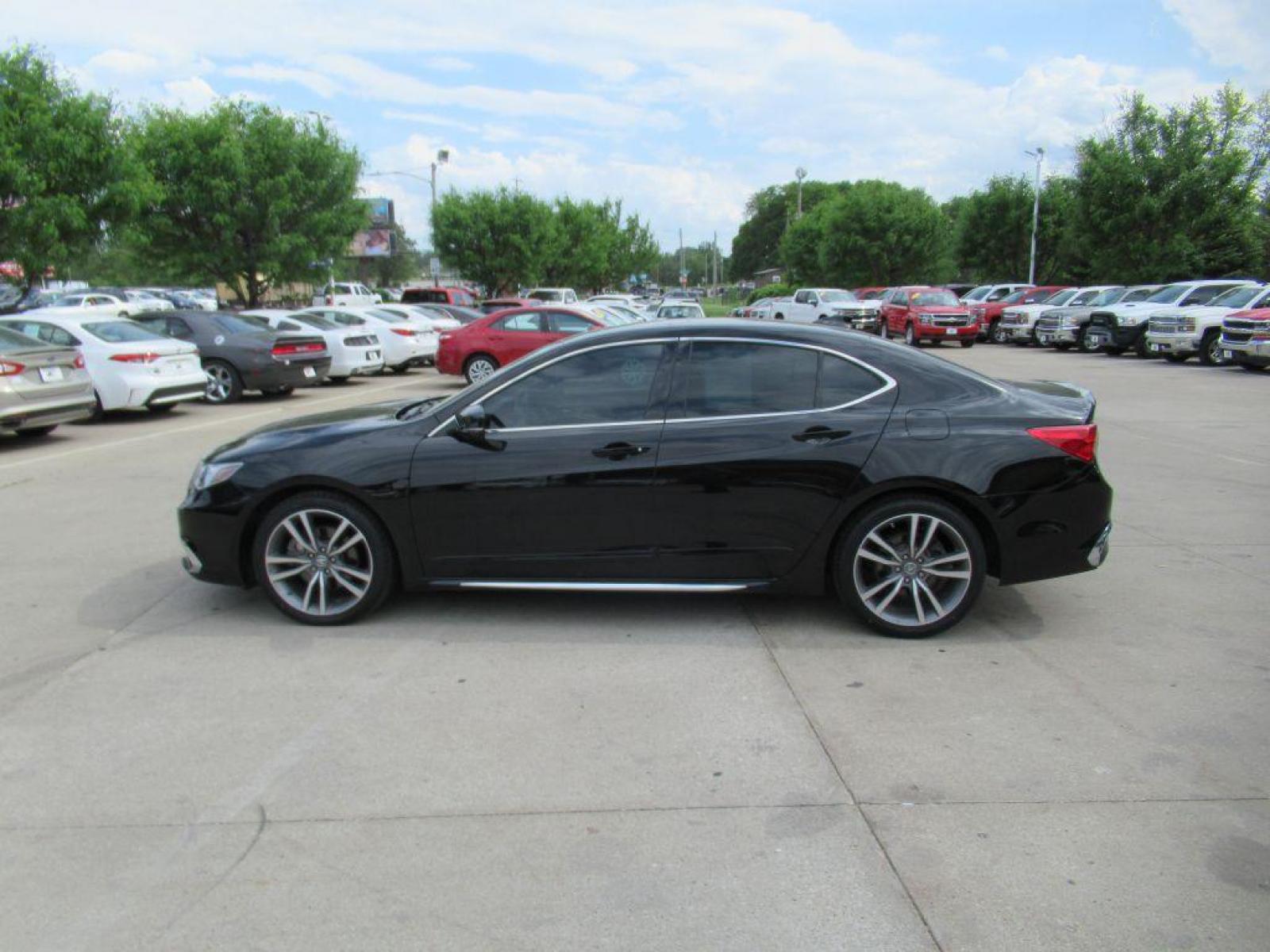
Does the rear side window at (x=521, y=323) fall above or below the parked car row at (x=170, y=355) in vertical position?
above

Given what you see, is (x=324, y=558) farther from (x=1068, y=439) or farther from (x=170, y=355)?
(x=170, y=355)

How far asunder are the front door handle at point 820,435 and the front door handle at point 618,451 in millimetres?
764

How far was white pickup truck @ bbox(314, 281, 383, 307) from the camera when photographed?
130ft

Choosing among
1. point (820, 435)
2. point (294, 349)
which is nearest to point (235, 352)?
point (294, 349)

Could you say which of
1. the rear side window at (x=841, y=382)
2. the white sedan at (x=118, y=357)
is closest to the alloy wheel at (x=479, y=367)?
the white sedan at (x=118, y=357)

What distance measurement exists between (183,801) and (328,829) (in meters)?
0.59

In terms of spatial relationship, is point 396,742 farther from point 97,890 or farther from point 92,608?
point 92,608

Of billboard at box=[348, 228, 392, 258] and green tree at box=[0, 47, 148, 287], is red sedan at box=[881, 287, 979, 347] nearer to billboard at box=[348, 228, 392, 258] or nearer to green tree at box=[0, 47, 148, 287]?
green tree at box=[0, 47, 148, 287]

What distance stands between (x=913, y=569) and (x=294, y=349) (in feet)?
44.9

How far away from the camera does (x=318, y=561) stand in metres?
5.21

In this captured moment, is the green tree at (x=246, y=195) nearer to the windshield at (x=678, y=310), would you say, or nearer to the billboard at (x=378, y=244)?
the windshield at (x=678, y=310)

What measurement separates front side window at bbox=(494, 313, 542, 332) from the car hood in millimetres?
12430

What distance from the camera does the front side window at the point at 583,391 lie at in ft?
16.9

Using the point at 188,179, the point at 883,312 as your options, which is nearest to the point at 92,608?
the point at 188,179
